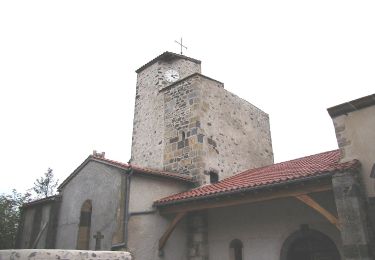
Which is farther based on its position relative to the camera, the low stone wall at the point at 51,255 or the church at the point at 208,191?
the church at the point at 208,191

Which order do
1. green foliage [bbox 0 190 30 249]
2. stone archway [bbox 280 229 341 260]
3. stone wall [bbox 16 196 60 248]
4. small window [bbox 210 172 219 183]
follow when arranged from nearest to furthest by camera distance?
stone archway [bbox 280 229 341 260] < stone wall [bbox 16 196 60 248] < small window [bbox 210 172 219 183] < green foliage [bbox 0 190 30 249]

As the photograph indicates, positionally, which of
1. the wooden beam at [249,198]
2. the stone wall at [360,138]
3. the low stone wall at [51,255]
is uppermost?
the stone wall at [360,138]

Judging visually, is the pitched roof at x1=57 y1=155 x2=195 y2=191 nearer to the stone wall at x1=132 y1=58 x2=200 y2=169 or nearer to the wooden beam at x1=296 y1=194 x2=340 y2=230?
the stone wall at x1=132 y1=58 x2=200 y2=169

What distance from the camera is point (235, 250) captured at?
28.6 feet

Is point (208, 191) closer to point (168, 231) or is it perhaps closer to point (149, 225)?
point (168, 231)

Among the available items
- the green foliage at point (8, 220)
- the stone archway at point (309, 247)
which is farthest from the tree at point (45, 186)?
the stone archway at point (309, 247)

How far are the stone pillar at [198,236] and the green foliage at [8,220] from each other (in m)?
8.75

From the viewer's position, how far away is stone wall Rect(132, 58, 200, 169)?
12.3 meters

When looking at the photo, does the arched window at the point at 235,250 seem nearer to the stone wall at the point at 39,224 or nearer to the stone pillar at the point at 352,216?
the stone pillar at the point at 352,216

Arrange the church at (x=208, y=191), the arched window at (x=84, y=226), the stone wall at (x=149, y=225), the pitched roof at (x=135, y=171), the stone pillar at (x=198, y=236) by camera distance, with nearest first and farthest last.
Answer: the church at (x=208, y=191)
the stone wall at (x=149, y=225)
the pitched roof at (x=135, y=171)
the stone pillar at (x=198, y=236)
the arched window at (x=84, y=226)

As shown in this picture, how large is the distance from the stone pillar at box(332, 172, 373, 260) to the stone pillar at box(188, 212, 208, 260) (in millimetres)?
4232

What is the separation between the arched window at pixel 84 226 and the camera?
9262 mm

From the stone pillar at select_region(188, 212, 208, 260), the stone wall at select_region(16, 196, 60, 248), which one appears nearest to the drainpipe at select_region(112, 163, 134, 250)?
the stone pillar at select_region(188, 212, 208, 260)

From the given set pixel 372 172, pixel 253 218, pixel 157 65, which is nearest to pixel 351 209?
pixel 372 172
